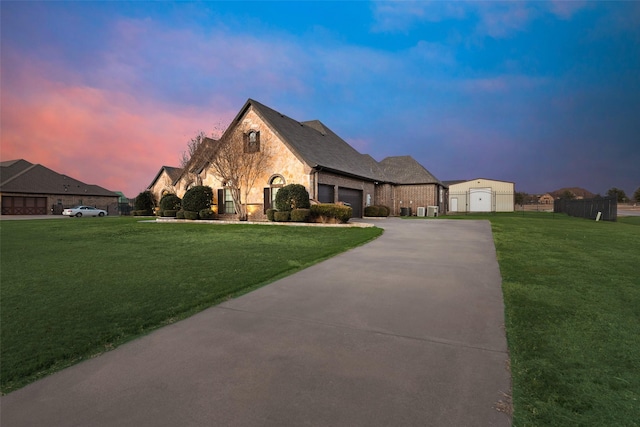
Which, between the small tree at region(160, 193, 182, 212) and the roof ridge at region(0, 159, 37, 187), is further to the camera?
Result: the roof ridge at region(0, 159, 37, 187)

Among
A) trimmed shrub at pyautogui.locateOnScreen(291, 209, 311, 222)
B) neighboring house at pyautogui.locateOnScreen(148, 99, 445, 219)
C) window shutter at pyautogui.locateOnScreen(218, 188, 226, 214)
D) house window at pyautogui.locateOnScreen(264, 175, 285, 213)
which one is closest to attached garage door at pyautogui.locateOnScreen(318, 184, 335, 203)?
neighboring house at pyautogui.locateOnScreen(148, 99, 445, 219)

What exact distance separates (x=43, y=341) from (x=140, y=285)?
2220 mm

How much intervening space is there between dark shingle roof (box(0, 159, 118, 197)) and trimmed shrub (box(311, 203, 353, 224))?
42.0m

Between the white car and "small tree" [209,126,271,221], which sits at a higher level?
"small tree" [209,126,271,221]

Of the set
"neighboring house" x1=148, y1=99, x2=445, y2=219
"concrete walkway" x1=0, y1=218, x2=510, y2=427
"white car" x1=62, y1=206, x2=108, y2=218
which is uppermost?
"neighboring house" x1=148, y1=99, x2=445, y2=219

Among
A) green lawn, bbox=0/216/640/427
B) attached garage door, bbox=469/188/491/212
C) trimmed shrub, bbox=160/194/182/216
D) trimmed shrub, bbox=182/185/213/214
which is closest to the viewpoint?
green lawn, bbox=0/216/640/427

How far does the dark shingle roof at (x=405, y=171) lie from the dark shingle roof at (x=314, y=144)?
5313mm

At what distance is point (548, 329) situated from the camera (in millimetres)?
3664

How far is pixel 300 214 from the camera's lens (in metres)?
18.4

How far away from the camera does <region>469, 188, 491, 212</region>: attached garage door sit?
44.7 m

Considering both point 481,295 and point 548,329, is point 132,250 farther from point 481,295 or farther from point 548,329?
point 548,329

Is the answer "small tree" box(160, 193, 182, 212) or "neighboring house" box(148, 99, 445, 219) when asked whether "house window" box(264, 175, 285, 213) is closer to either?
"neighboring house" box(148, 99, 445, 219)

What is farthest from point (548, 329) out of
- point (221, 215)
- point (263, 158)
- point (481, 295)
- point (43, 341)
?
point (221, 215)

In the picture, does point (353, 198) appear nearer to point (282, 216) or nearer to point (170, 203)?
point (282, 216)
